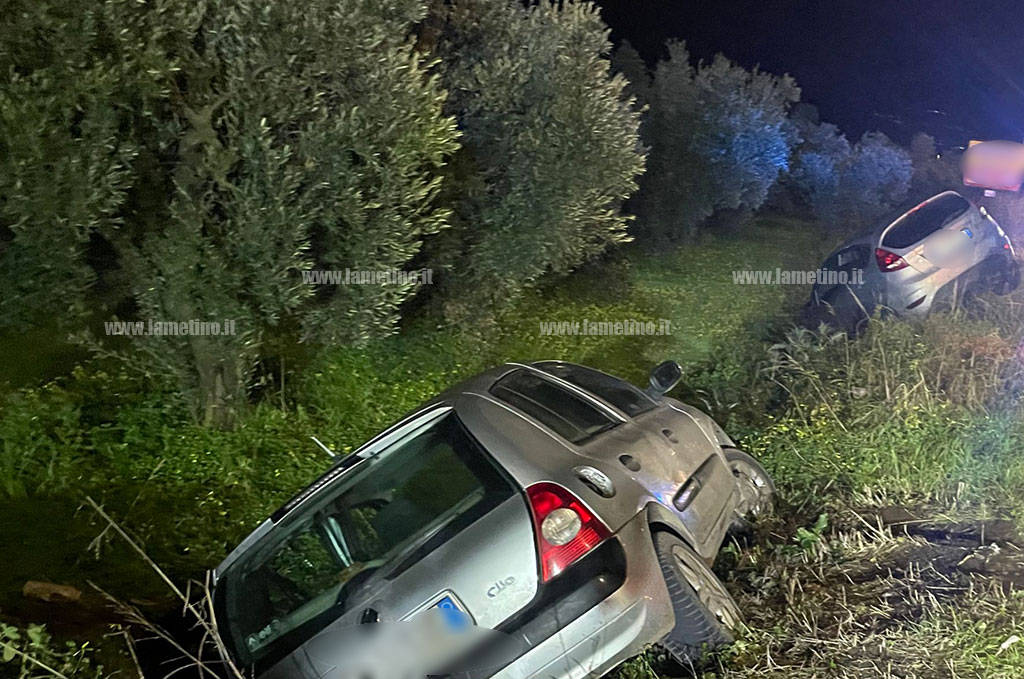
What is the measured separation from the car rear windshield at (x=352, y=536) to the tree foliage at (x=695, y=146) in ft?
36.5

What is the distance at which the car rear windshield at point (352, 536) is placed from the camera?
3350 millimetres

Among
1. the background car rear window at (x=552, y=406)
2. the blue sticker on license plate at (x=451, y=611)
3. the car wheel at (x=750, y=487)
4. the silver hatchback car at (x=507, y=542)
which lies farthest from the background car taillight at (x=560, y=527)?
the car wheel at (x=750, y=487)

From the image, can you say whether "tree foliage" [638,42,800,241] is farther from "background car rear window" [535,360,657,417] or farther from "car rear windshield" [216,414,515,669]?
"car rear windshield" [216,414,515,669]

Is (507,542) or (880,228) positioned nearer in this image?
(507,542)

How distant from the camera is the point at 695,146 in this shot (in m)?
14.3

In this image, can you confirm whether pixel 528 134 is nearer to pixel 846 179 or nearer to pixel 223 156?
pixel 223 156

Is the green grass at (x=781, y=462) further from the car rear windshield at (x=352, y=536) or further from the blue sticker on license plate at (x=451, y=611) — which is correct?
the car rear windshield at (x=352, y=536)

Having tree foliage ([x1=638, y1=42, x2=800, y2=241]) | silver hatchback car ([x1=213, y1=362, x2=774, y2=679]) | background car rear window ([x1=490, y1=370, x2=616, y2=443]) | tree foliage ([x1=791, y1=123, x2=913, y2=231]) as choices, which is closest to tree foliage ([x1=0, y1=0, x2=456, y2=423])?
background car rear window ([x1=490, y1=370, x2=616, y2=443])

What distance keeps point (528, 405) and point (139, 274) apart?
122 inches

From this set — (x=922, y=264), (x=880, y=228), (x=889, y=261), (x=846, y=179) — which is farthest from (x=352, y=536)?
(x=846, y=179)

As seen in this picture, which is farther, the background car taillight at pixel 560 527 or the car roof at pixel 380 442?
the car roof at pixel 380 442

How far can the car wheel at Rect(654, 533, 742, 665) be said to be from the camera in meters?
3.53

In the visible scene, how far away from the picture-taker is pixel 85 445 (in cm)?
627

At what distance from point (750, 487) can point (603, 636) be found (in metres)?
2.28
